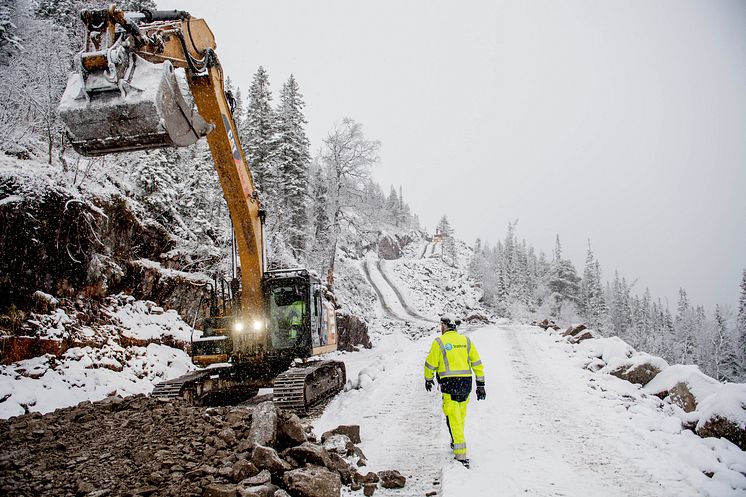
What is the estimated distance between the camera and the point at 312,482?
432cm

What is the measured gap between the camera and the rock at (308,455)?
487 cm

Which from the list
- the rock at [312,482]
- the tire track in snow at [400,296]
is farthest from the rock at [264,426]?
the tire track in snow at [400,296]

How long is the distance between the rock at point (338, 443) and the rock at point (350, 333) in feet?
48.4

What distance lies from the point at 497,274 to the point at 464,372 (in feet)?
229

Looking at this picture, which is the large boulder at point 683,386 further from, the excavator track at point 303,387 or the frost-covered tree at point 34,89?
the frost-covered tree at point 34,89

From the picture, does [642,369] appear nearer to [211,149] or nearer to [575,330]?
[575,330]

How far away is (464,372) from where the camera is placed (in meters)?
6.34

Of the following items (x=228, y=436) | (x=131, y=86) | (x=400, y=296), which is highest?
(x=131, y=86)

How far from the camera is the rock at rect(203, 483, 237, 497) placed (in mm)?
3893

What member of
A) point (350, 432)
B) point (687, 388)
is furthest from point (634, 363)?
point (350, 432)

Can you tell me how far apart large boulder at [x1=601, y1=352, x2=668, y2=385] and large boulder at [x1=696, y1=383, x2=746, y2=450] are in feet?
10.8

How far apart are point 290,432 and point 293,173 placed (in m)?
24.2

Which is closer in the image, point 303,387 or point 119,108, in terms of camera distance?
point 119,108

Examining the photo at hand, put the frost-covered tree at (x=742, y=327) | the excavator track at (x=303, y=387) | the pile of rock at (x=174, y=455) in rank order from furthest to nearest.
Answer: the frost-covered tree at (x=742, y=327) → the excavator track at (x=303, y=387) → the pile of rock at (x=174, y=455)
